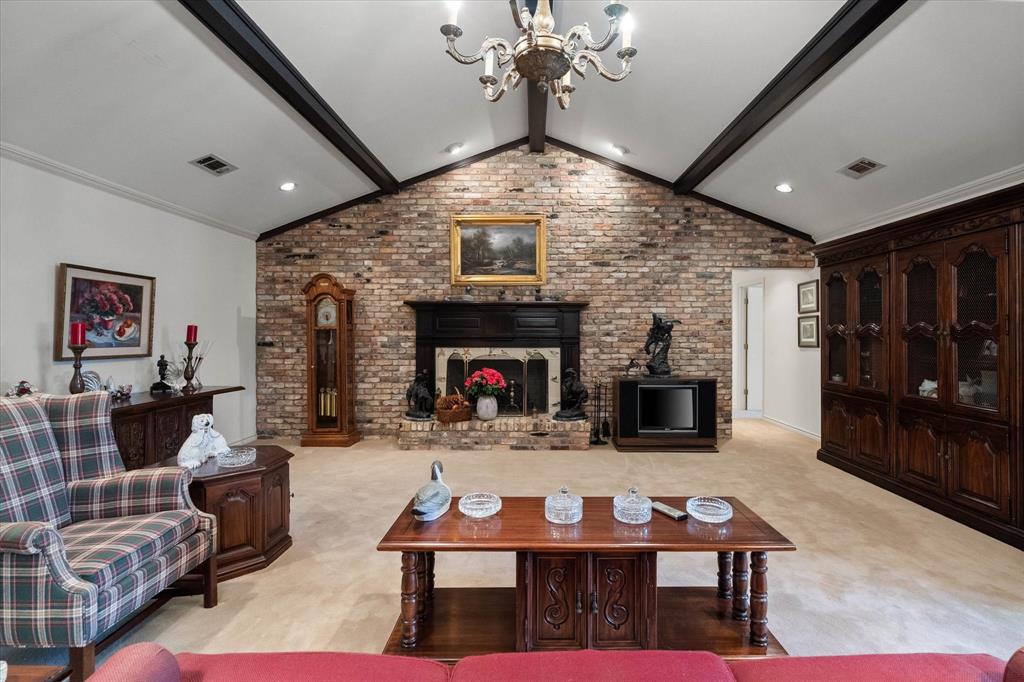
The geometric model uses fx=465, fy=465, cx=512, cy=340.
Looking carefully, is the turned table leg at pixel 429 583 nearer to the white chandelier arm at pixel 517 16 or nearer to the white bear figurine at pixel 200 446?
the white bear figurine at pixel 200 446

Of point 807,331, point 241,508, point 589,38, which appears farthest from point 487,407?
point 807,331

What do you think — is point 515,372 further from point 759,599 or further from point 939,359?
point 759,599

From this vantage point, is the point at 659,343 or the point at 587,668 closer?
the point at 587,668

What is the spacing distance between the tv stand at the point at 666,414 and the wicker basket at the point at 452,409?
191 centimetres

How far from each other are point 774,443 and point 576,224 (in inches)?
150

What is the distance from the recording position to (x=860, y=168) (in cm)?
412

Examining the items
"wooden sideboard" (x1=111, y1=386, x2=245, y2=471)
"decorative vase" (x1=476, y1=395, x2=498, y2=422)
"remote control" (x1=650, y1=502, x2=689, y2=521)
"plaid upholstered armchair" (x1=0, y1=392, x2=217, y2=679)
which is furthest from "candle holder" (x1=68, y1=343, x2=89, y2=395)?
"remote control" (x1=650, y1=502, x2=689, y2=521)

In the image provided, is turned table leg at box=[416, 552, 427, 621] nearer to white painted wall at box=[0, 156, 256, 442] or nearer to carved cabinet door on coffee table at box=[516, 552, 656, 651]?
carved cabinet door on coffee table at box=[516, 552, 656, 651]

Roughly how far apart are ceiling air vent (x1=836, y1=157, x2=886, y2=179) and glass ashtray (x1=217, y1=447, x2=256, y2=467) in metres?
5.23

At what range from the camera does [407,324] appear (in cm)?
624

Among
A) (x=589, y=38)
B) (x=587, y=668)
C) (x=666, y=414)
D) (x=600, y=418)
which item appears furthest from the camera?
(x=600, y=418)

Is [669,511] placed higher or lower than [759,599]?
higher

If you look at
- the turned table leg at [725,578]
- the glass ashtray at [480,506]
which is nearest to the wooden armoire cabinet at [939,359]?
the turned table leg at [725,578]

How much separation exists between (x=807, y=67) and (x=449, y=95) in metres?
3.00
